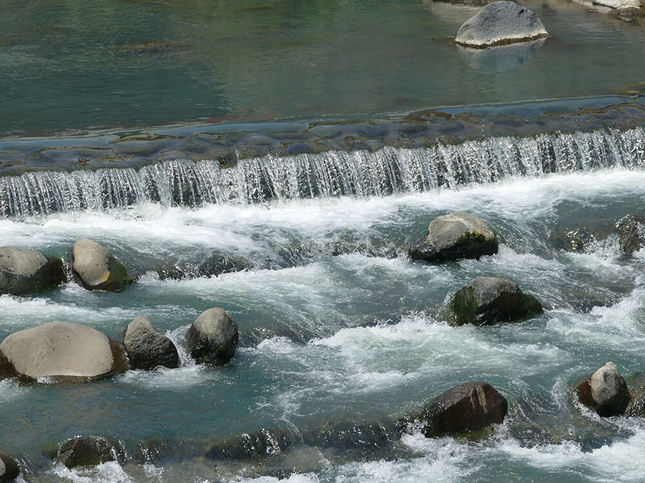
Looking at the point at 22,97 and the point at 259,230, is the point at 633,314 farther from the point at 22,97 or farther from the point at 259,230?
the point at 22,97

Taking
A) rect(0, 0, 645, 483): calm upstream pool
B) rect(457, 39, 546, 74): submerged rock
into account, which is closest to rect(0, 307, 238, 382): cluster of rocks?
rect(0, 0, 645, 483): calm upstream pool

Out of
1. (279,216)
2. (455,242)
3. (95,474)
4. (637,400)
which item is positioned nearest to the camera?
(95,474)

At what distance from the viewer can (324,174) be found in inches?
679

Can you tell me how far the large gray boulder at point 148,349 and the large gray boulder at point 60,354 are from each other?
0.47 ft

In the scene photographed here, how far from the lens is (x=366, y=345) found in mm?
12562

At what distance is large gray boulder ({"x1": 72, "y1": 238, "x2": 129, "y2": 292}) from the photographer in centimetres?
1373

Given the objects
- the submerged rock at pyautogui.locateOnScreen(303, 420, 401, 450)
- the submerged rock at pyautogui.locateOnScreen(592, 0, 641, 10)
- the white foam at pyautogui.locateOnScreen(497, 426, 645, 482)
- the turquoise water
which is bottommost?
the white foam at pyautogui.locateOnScreen(497, 426, 645, 482)

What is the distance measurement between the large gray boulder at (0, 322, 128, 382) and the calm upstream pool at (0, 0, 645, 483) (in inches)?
6.4

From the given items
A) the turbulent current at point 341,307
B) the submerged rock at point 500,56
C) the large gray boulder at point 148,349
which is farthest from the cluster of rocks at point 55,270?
the submerged rock at point 500,56

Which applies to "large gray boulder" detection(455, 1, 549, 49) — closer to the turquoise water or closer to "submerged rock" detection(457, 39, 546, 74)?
"submerged rock" detection(457, 39, 546, 74)

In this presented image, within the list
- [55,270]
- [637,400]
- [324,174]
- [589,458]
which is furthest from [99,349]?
[324,174]

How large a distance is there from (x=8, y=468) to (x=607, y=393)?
231 inches

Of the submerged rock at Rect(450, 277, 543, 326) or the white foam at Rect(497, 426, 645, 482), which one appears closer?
the white foam at Rect(497, 426, 645, 482)

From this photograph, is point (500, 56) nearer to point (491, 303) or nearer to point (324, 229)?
point (324, 229)
